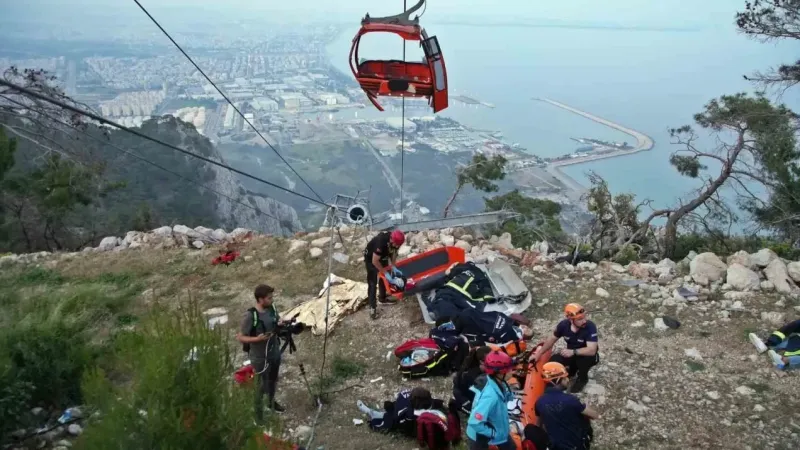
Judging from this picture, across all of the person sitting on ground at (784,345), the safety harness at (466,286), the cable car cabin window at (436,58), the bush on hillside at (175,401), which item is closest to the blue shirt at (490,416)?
the bush on hillside at (175,401)

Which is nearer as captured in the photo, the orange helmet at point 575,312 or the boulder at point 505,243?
the orange helmet at point 575,312

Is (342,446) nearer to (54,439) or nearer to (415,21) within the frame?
(54,439)

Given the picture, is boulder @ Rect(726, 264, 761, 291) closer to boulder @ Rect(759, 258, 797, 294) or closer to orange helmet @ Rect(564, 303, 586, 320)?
boulder @ Rect(759, 258, 797, 294)

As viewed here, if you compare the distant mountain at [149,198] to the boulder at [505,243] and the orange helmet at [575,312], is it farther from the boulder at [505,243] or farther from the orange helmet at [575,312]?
the orange helmet at [575,312]

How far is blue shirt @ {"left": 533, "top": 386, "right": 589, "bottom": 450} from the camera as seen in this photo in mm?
4293

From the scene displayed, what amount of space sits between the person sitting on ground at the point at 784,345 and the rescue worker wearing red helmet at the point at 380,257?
4559 mm

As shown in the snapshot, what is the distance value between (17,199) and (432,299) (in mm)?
12740

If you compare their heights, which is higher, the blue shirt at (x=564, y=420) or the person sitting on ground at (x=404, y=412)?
the blue shirt at (x=564, y=420)

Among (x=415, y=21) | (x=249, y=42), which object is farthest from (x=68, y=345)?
(x=249, y=42)

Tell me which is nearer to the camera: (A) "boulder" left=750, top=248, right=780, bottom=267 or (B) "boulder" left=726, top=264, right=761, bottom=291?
(B) "boulder" left=726, top=264, right=761, bottom=291

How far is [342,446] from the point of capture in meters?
5.48

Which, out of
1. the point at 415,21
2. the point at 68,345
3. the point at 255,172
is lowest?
the point at 255,172

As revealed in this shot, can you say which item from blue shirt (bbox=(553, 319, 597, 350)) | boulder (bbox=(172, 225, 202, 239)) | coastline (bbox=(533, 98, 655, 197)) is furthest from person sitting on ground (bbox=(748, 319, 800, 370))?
coastline (bbox=(533, 98, 655, 197))

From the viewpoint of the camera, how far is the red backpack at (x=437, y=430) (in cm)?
514
